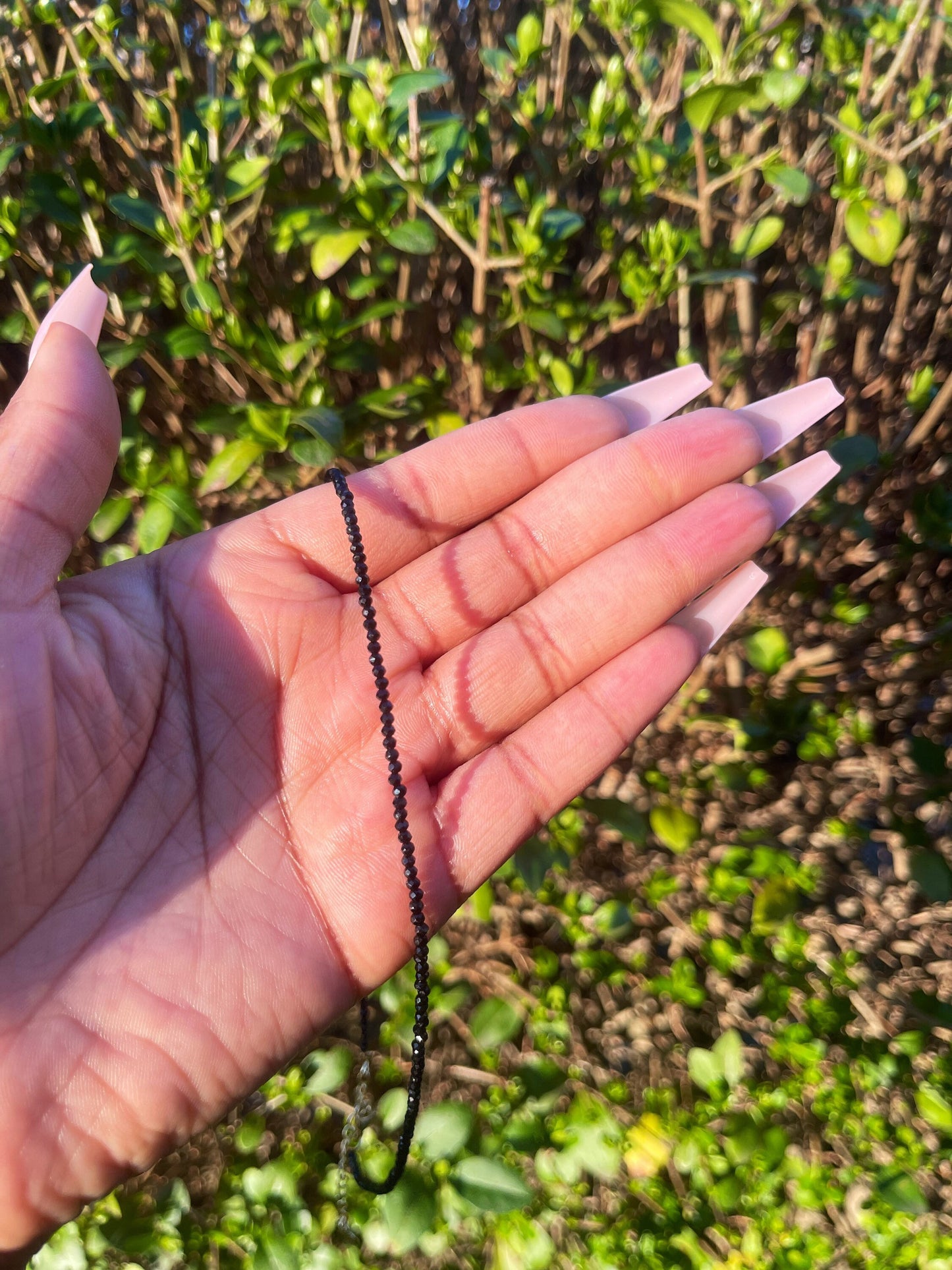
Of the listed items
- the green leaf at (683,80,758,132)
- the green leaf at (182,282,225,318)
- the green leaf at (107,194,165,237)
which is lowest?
the green leaf at (182,282,225,318)

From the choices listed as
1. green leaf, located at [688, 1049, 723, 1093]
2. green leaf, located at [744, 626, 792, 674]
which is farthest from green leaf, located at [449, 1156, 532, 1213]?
green leaf, located at [744, 626, 792, 674]

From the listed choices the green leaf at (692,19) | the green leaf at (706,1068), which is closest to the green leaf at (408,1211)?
the green leaf at (706,1068)

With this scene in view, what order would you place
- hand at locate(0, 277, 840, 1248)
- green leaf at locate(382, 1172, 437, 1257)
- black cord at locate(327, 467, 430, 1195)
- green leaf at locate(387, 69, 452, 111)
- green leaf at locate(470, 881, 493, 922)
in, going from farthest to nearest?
green leaf at locate(470, 881, 493, 922) < green leaf at locate(382, 1172, 437, 1257) < green leaf at locate(387, 69, 452, 111) < black cord at locate(327, 467, 430, 1195) < hand at locate(0, 277, 840, 1248)

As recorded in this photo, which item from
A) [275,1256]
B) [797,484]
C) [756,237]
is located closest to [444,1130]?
[275,1256]

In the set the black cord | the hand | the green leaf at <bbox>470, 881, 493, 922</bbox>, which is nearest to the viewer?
the hand

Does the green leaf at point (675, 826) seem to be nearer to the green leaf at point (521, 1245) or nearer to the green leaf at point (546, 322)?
the green leaf at point (521, 1245)

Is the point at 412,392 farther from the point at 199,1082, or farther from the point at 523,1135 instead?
the point at 523,1135

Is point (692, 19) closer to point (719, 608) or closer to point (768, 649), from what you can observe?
point (719, 608)

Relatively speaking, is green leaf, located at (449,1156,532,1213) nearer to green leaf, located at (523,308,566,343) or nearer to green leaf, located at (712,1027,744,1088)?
green leaf, located at (712,1027,744,1088)
